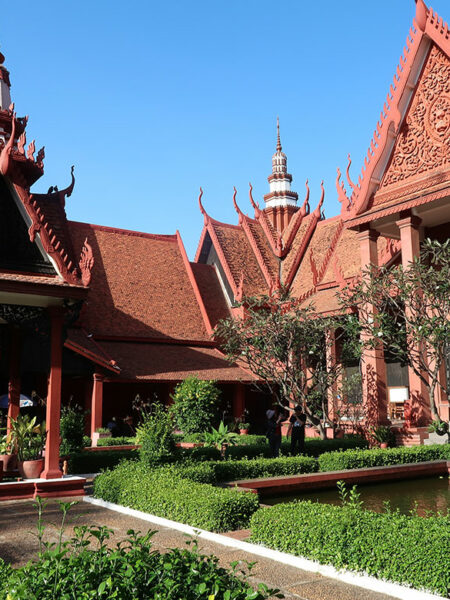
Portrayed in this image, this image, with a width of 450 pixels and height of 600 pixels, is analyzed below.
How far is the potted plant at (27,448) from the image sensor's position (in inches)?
357

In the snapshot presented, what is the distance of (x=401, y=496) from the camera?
989 cm

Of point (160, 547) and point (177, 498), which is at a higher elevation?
point (177, 498)

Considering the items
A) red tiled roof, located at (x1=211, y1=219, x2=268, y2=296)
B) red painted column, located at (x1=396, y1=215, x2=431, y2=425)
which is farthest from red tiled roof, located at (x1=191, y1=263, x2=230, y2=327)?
red painted column, located at (x1=396, y1=215, x2=431, y2=425)

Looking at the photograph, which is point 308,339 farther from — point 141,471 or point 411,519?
point 411,519

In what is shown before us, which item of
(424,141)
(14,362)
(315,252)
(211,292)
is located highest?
(424,141)

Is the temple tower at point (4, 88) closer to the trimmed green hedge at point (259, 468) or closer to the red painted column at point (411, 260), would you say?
the trimmed green hedge at point (259, 468)

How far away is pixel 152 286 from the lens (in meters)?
24.7

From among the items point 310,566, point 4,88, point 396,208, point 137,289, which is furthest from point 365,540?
point 137,289

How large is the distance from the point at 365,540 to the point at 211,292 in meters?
21.6

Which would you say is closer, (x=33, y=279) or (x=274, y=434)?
(x=33, y=279)

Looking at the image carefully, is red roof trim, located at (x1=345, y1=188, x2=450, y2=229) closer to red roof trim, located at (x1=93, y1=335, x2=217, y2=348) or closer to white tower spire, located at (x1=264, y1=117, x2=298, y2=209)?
red roof trim, located at (x1=93, y1=335, x2=217, y2=348)

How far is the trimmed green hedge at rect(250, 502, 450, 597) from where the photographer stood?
4297mm

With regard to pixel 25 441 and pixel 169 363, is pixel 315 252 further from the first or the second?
pixel 25 441

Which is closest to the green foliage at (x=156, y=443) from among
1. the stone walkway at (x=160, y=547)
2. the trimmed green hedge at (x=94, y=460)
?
the stone walkway at (x=160, y=547)
